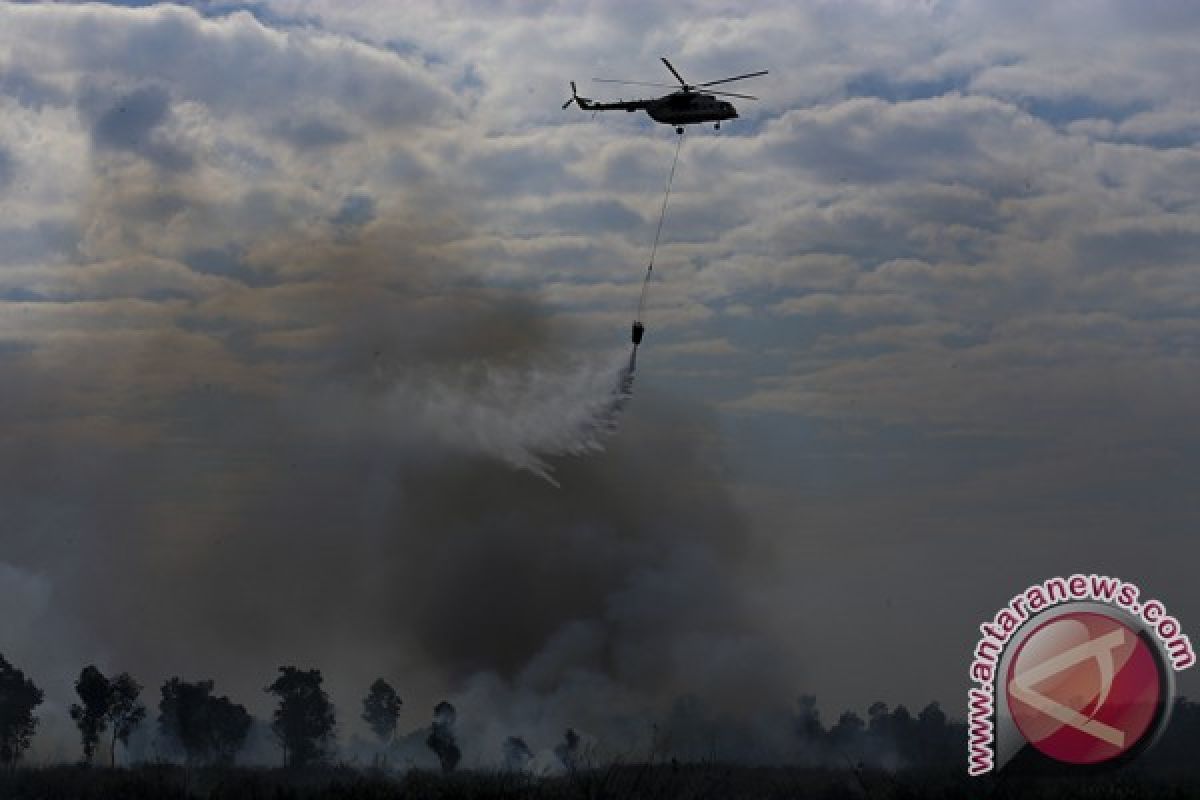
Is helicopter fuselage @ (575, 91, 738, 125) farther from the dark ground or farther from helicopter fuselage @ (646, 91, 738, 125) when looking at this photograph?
the dark ground

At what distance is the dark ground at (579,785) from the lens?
131 m

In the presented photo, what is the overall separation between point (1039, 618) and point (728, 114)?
50.3 metres

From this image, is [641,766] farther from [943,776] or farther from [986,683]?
[986,683]

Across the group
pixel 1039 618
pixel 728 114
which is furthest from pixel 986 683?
pixel 728 114
